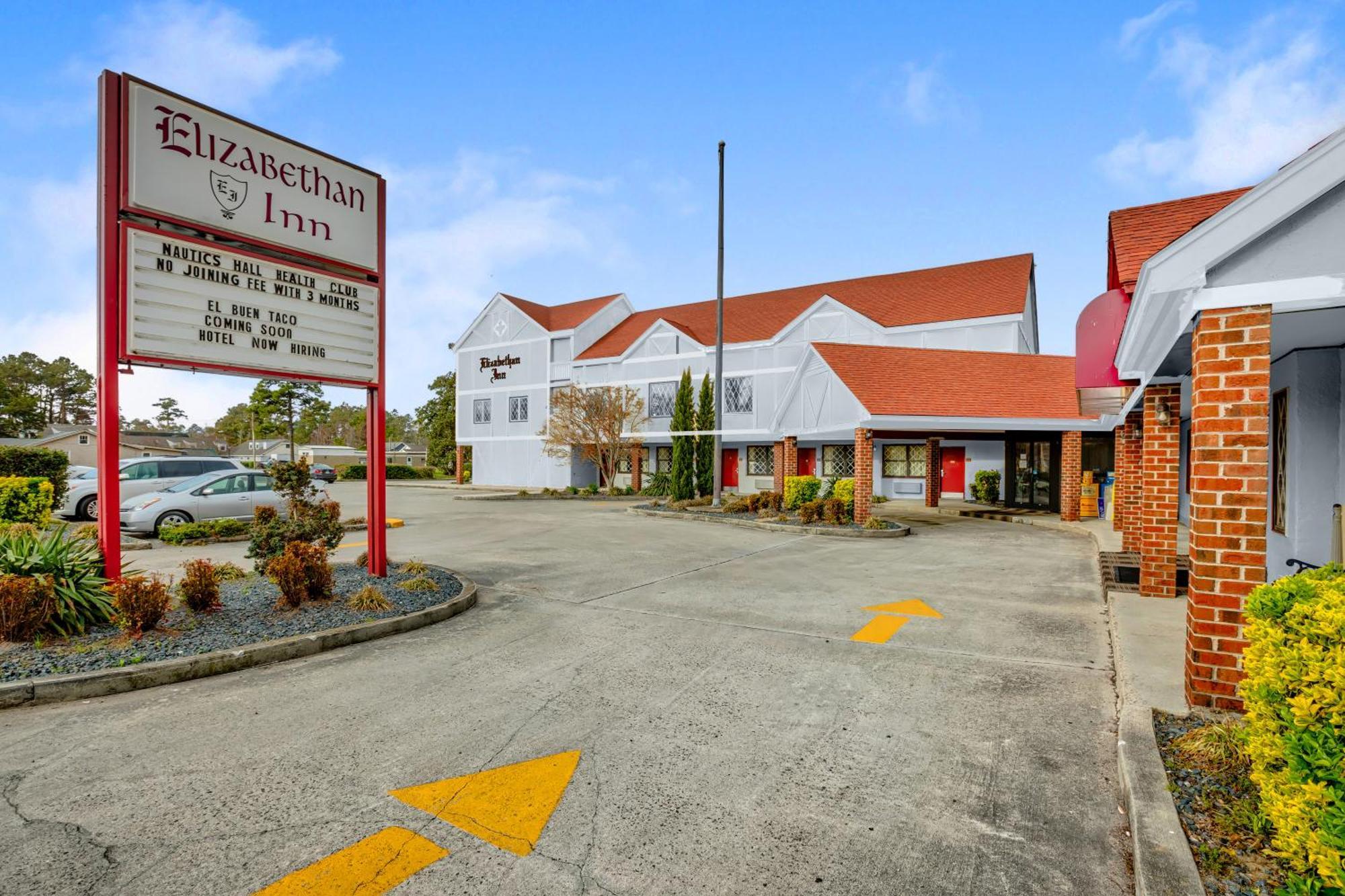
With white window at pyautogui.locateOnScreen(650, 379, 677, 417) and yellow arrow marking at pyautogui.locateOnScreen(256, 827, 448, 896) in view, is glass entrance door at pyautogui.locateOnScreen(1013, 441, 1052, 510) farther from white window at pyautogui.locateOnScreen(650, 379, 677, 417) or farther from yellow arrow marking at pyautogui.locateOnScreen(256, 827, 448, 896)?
yellow arrow marking at pyautogui.locateOnScreen(256, 827, 448, 896)

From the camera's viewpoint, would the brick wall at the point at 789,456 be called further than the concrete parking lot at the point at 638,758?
Yes

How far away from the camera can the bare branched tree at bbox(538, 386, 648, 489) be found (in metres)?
33.4

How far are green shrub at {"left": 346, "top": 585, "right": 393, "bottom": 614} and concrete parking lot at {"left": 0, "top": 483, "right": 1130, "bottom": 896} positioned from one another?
2.08 feet

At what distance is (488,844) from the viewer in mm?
3162

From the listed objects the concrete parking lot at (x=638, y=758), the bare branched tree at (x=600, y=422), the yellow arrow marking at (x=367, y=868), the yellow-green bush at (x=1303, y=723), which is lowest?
the concrete parking lot at (x=638, y=758)

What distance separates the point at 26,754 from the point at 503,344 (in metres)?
37.8

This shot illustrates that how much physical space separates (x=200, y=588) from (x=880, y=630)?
706 cm

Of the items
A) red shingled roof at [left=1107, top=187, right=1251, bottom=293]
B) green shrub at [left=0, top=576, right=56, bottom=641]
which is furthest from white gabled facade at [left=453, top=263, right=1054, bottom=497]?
green shrub at [left=0, top=576, right=56, bottom=641]

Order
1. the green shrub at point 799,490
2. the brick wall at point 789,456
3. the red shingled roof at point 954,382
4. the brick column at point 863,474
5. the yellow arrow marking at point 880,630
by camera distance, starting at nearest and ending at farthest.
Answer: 1. the yellow arrow marking at point 880,630
2. the brick column at point 863,474
3. the red shingled roof at point 954,382
4. the green shrub at point 799,490
5. the brick wall at point 789,456

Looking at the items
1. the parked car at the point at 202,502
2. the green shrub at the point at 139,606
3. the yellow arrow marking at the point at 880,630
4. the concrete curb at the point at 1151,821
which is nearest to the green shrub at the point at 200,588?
the green shrub at the point at 139,606

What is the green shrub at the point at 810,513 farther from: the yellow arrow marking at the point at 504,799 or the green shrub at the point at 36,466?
the green shrub at the point at 36,466

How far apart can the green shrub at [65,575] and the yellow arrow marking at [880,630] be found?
7257 millimetres

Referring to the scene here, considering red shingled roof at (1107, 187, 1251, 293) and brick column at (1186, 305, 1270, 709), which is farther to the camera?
red shingled roof at (1107, 187, 1251, 293)

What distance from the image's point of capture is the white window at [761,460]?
32.7 m
